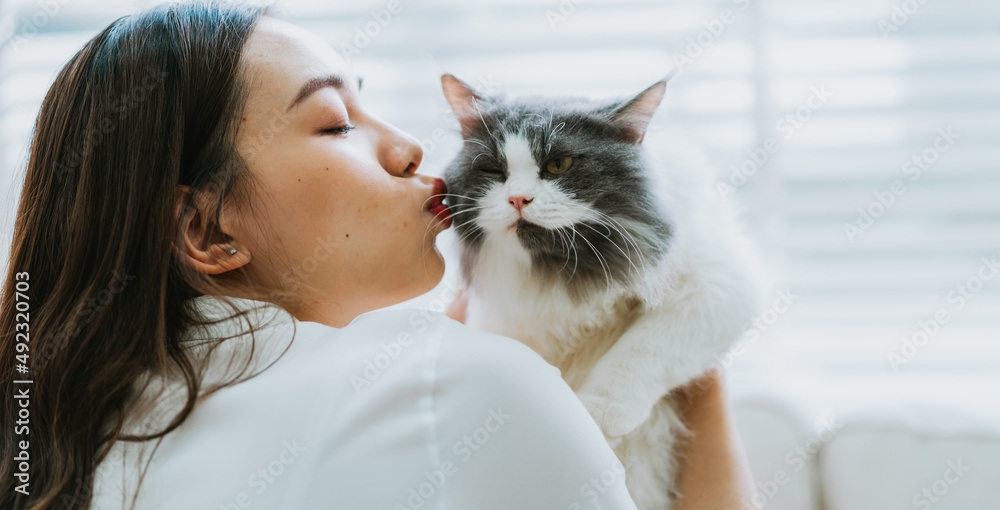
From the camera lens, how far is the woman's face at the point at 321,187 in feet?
3.08

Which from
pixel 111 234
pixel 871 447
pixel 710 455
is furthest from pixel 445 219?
pixel 871 447

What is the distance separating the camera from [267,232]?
94 cm

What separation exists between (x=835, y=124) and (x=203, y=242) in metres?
1.86

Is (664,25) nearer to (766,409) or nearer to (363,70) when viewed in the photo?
(363,70)

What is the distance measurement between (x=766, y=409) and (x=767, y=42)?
3.79 feet

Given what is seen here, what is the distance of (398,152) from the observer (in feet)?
3.43

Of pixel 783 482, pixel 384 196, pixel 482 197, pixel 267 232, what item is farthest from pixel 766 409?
pixel 267 232


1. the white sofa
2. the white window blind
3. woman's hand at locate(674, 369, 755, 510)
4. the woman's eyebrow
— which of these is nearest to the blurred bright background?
the white window blind

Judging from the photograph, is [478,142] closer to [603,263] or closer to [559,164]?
[559,164]

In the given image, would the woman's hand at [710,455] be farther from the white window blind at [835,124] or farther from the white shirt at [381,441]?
the white window blind at [835,124]

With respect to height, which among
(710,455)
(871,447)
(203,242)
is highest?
(203,242)

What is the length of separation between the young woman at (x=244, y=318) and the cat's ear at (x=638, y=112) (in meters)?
0.35

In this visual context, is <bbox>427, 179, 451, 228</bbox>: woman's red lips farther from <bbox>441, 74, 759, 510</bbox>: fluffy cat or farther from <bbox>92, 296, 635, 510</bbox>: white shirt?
<bbox>92, 296, 635, 510</bbox>: white shirt

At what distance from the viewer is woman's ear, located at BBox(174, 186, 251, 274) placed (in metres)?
0.90
